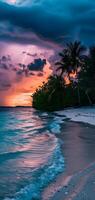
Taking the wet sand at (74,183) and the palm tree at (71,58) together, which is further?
the palm tree at (71,58)

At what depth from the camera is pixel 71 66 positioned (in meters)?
84.6

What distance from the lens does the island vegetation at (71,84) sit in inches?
2911

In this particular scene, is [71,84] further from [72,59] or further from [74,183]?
[74,183]

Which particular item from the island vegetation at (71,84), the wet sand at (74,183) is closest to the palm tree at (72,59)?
the island vegetation at (71,84)

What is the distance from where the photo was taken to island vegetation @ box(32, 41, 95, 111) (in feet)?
243

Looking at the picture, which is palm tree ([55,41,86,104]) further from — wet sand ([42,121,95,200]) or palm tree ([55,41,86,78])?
wet sand ([42,121,95,200])

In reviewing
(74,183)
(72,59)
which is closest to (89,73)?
(72,59)

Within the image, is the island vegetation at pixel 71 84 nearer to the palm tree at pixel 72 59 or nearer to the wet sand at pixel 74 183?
the palm tree at pixel 72 59

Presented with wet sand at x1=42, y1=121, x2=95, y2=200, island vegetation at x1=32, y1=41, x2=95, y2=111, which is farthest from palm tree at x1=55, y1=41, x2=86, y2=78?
wet sand at x1=42, y1=121, x2=95, y2=200

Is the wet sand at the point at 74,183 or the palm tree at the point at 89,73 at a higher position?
the palm tree at the point at 89,73

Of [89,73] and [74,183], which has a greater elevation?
[89,73]

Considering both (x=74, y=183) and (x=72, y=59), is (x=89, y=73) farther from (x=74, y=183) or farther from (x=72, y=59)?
(x=74, y=183)

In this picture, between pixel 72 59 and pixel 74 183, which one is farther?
Answer: pixel 72 59

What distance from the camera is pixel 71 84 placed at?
3733 inches
